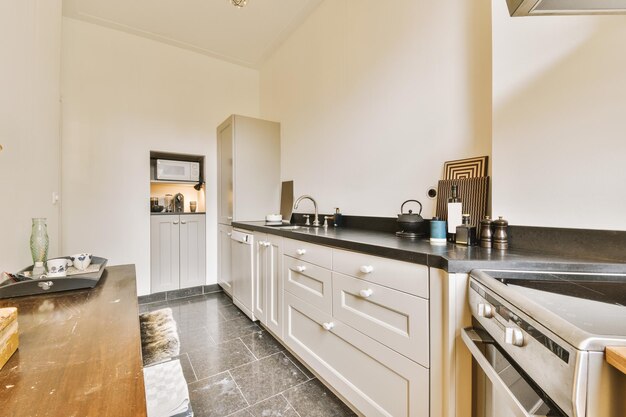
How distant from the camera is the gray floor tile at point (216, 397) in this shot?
145cm

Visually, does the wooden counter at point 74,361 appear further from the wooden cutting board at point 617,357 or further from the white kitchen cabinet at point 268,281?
the white kitchen cabinet at point 268,281

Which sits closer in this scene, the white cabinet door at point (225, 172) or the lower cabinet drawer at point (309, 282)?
the lower cabinet drawer at point (309, 282)

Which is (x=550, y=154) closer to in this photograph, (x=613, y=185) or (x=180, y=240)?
(x=613, y=185)

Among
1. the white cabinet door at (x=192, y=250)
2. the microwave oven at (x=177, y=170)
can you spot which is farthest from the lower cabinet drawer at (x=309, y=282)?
the microwave oven at (x=177, y=170)

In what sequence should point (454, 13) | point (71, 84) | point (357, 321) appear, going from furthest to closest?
point (71, 84), point (454, 13), point (357, 321)

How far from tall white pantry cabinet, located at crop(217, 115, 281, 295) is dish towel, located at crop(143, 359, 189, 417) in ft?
6.34

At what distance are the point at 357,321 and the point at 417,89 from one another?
1.55 meters

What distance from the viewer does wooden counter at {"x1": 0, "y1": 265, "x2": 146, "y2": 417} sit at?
45 centimetres

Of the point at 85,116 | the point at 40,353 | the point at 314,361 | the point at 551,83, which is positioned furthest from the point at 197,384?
the point at 85,116

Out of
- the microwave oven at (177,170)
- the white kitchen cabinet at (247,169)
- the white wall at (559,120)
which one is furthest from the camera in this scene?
the microwave oven at (177,170)

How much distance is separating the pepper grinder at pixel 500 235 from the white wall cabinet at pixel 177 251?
3.23 m

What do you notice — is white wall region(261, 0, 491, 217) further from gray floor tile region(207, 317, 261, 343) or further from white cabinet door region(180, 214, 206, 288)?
white cabinet door region(180, 214, 206, 288)

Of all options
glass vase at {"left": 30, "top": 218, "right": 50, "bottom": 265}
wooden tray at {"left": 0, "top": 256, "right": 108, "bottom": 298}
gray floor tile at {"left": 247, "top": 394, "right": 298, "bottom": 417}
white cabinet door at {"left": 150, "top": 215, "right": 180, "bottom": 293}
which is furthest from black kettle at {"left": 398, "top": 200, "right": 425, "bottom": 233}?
white cabinet door at {"left": 150, "top": 215, "right": 180, "bottom": 293}

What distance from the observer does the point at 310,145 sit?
2.86 metres
